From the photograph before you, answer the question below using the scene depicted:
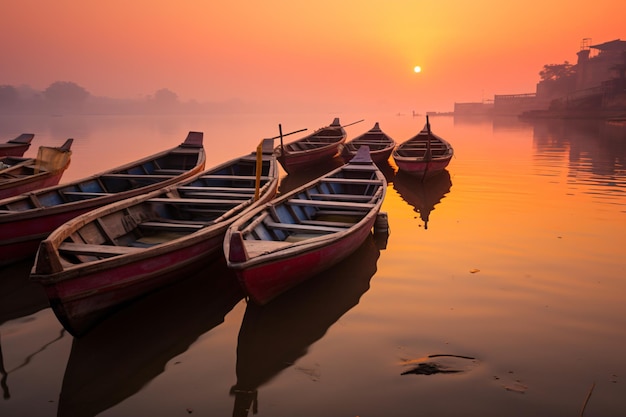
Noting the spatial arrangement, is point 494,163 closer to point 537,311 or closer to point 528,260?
point 528,260

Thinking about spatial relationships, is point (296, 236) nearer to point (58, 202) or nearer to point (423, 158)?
point (58, 202)

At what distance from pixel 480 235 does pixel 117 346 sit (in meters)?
8.31

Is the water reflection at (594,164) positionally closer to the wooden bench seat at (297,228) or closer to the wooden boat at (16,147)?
the wooden bench seat at (297,228)

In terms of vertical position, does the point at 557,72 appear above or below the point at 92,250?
above

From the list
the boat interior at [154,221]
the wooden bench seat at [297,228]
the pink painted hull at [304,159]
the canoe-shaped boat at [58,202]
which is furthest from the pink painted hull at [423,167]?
the wooden bench seat at [297,228]

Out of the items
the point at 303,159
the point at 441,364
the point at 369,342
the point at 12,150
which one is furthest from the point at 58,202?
the point at 12,150

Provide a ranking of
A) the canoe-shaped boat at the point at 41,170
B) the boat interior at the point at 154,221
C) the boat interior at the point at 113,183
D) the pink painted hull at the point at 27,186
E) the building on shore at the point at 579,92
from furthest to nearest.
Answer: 1. the building on shore at the point at 579,92
2. the canoe-shaped boat at the point at 41,170
3. the pink painted hull at the point at 27,186
4. the boat interior at the point at 113,183
5. the boat interior at the point at 154,221

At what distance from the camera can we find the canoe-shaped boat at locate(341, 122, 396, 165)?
1956 cm

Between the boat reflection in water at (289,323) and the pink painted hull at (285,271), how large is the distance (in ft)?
1.43

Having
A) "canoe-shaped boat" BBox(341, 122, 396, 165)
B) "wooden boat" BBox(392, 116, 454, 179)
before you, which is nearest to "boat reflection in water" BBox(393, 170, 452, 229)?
"wooden boat" BBox(392, 116, 454, 179)

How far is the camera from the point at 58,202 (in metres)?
10.1

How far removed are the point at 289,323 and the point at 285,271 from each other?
835mm

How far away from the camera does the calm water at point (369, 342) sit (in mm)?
4789

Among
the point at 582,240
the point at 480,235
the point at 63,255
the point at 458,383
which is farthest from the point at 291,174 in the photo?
the point at 458,383
